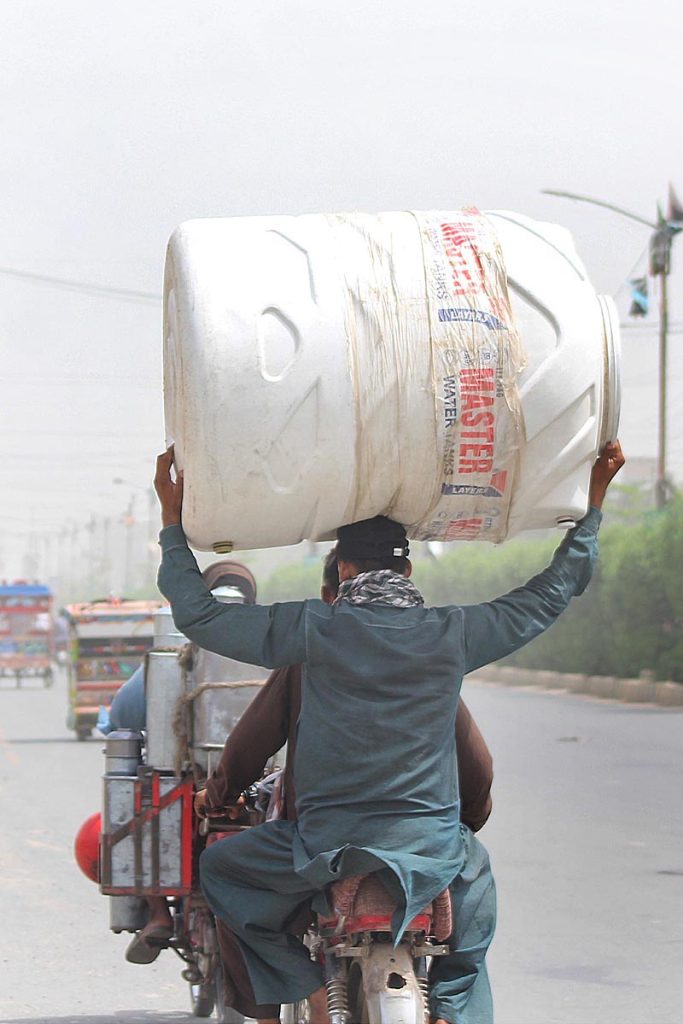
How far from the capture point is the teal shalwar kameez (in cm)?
411

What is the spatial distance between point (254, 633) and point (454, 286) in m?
0.90

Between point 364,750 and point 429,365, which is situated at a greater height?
point 429,365

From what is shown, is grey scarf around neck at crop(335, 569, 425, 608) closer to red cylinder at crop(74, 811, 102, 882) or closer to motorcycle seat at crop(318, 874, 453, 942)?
motorcycle seat at crop(318, 874, 453, 942)

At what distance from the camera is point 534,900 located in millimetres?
9859

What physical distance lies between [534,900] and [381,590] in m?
5.98

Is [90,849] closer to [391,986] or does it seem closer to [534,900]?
[391,986]

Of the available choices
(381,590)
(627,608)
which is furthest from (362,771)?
(627,608)

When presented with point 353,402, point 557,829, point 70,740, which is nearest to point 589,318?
point 353,402

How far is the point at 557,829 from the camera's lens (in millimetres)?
13000

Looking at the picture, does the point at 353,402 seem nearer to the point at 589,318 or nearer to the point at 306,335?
the point at 306,335

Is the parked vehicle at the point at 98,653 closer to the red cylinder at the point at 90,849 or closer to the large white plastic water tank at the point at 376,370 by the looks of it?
the red cylinder at the point at 90,849

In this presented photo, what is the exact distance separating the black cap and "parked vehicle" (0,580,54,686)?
1619 inches

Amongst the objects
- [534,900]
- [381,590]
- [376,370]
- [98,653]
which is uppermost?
[376,370]

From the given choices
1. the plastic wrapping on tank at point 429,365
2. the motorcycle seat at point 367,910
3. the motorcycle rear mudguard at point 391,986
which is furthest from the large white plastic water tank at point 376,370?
the motorcycle rear mudguard at point 391,986
